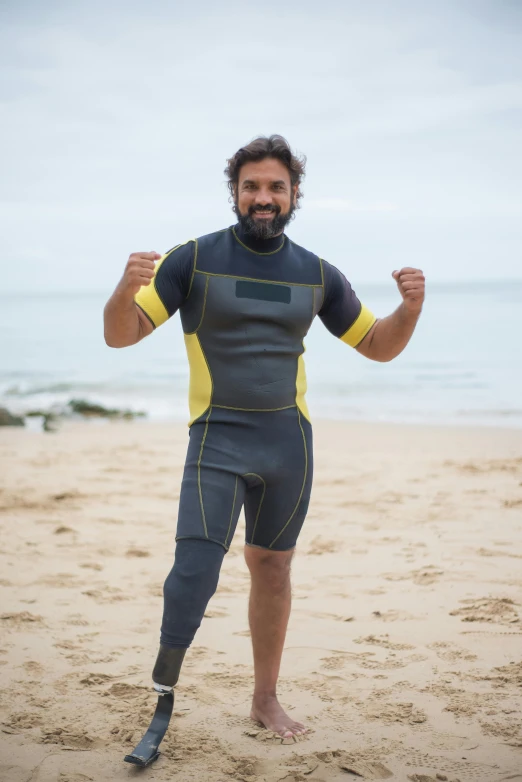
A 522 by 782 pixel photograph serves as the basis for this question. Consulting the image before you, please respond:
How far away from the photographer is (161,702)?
9.72 feet

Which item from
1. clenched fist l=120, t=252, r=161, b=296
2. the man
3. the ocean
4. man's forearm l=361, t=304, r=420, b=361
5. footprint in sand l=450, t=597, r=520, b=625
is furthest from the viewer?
the ocean

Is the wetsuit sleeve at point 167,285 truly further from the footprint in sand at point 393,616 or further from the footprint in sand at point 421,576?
the footprint in sand at point 421,576

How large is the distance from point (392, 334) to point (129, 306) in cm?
110

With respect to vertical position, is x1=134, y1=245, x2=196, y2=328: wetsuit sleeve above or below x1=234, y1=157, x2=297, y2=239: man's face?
below

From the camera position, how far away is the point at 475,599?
459cm

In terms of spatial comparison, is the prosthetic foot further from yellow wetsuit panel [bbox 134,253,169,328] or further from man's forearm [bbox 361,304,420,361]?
man's forearm [bbox 361,304,420,361]

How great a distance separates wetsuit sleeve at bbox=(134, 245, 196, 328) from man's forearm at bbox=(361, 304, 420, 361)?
32.7 inches

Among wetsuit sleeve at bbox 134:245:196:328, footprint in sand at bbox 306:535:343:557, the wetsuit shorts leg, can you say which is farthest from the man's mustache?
footprint in sand at bbox 306:535:343:557

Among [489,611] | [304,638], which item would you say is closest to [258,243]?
[304,638]

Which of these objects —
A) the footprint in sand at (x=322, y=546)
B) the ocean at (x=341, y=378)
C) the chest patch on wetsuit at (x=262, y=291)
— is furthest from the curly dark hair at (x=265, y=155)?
the ocean at (x=341, y=378)

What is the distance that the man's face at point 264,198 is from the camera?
3098 mm

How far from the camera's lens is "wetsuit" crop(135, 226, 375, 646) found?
9.78 feet

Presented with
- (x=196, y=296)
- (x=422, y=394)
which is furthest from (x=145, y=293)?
(x=422, y=394)

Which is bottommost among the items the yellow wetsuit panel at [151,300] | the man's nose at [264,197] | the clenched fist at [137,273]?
the yellow wetsuit panel at [151,300]
